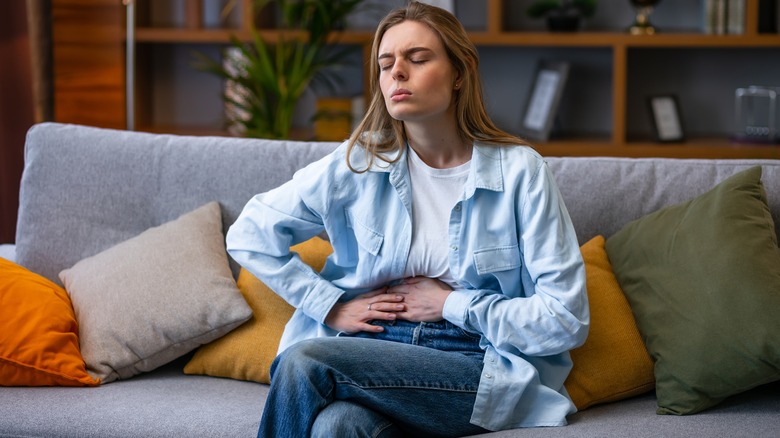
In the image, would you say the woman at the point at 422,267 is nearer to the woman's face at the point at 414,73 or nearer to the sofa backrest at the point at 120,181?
the woman's face at the point at 414,73

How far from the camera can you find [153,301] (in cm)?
213

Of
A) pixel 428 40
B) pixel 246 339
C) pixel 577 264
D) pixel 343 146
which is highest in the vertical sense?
pixel 428 40

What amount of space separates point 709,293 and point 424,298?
20.9 inches

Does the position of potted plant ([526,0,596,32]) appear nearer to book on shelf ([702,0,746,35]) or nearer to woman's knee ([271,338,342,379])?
book on shelf ([702,0,746,35])

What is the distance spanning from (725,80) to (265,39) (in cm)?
183

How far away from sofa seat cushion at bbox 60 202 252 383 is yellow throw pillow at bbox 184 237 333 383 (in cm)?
3

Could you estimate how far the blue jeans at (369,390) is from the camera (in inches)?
66.2

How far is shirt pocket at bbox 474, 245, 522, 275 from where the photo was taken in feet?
6.15

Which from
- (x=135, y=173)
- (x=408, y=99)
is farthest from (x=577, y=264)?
(x=135, y=173)

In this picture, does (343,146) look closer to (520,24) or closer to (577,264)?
(577,264)

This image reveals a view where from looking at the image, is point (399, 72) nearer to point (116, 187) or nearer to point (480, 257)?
point (480, 257)

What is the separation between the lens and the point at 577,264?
1812mm

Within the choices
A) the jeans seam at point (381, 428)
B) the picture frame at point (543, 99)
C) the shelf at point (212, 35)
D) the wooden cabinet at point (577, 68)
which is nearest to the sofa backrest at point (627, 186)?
the jeans seam at point (381, 428)

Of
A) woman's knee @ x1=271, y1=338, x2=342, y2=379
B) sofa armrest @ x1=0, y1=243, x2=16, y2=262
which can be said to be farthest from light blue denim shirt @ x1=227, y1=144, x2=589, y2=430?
sofa armrest @ x1=0, y1=243, x2=16, y2=262
